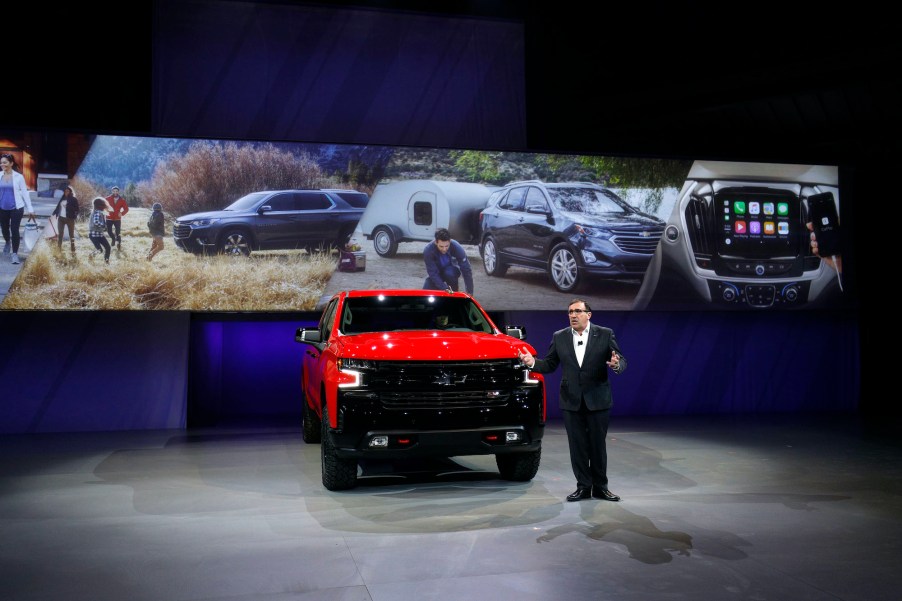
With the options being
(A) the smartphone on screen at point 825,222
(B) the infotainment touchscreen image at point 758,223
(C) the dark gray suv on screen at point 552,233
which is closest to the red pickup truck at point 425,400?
(C) the dark gray suv on screen at point 552,233

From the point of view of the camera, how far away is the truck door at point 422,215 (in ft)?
37.3

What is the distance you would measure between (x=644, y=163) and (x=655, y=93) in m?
1.73

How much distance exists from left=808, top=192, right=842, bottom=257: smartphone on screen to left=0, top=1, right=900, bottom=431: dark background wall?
8.8 inches

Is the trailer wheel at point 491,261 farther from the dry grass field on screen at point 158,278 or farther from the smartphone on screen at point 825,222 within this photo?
the smartphone on screen at point 825,222

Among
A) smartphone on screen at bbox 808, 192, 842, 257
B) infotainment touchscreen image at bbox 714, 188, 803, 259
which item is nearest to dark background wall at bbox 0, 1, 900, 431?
smartphone on screen at bbox 808, 192, 842, 257

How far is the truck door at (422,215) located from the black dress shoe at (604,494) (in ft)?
18.3

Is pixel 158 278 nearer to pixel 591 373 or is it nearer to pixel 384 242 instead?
pixel 384 242

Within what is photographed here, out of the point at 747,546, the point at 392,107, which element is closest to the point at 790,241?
the point at 392,107

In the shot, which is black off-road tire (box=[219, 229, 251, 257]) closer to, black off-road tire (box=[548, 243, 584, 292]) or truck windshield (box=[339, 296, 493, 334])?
truck windshield (box=[339, 296, 493, 334])

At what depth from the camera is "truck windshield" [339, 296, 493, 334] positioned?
25.5ft

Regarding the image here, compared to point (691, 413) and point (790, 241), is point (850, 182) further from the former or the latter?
point (691, 413)

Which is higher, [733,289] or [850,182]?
[850,182]

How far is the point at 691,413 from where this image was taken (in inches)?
531

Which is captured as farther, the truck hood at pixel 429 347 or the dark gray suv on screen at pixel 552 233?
the dark gray suv on screen at pixel 552 233
